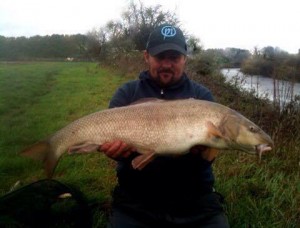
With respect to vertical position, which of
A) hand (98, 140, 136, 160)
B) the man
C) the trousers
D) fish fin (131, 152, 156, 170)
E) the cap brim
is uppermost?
the cap brim

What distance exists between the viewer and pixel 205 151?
2785 millimetres

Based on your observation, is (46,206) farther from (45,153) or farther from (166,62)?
(166,62)

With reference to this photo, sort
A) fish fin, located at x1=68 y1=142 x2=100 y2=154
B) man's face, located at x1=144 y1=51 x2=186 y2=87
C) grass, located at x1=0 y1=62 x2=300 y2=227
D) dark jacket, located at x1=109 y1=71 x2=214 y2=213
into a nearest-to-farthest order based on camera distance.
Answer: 1. fish fin, located at x1=68 y1=142 x2=100 y2=154
2. dark jacket, located at x1=109 y1=71 x2=214 y2=213
3. man's face, located at x1=144 y1=51 x2=186 y2=87
4. grass, located at x1=0 y1=62 x2=300 y2=227

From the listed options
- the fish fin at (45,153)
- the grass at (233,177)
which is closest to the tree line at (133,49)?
the grass at (233,177)

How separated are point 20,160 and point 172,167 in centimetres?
284

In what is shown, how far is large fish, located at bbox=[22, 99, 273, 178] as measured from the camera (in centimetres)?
A: 266

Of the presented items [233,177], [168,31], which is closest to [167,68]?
[168,31]

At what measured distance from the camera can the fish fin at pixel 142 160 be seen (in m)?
2.65

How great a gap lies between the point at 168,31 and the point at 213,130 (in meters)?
1.10

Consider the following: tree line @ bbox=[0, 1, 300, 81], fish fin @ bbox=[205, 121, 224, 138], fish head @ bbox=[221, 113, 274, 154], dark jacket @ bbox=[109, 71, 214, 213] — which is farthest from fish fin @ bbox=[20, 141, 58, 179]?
tree line @ bbox=[0, 1, 300, 81]

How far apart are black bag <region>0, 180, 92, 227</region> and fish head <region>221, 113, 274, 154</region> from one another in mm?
1231

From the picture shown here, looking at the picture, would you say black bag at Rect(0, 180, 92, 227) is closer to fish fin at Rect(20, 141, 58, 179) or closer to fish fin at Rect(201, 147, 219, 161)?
fish fin at Rect(20, 141, 58, 179)

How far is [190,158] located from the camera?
292 cm

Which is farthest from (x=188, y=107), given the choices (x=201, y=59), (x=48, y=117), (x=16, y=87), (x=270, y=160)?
(x=201, y=59)
